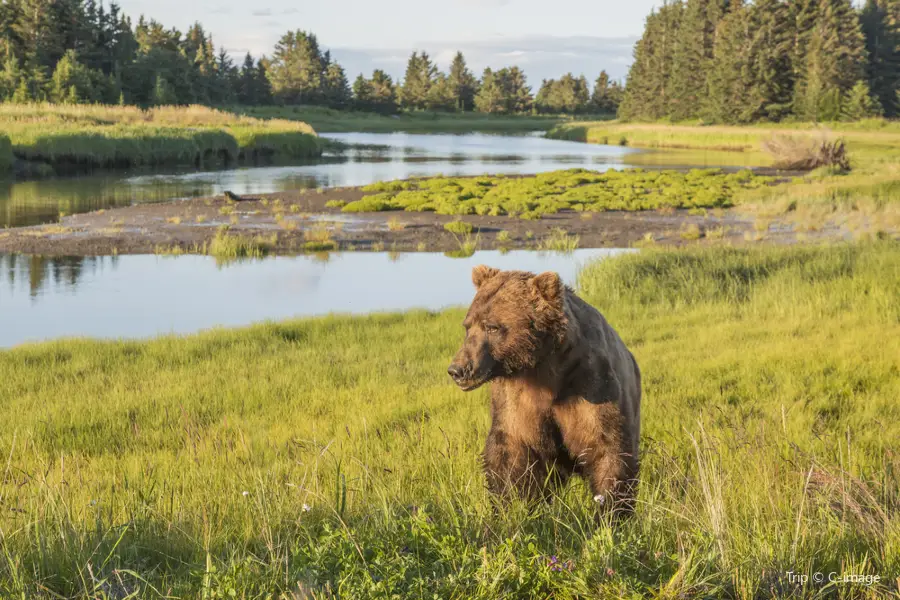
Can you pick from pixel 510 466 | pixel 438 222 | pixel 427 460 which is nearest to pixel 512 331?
pixel 510 466

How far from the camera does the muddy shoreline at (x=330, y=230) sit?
22703 millimetres

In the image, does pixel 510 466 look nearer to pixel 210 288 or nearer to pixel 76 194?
pixel 210 288

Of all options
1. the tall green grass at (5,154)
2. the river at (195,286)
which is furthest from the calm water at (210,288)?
the tall green grass at (5,154)

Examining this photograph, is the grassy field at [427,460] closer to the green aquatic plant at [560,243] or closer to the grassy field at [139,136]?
the green aquatic plant at [560,243]

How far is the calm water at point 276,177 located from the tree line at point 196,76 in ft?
65.0

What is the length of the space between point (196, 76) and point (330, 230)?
228 feet

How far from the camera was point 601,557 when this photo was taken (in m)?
3.27

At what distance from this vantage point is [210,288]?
17.9 metres

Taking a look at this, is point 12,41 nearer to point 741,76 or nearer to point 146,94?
point 146,94

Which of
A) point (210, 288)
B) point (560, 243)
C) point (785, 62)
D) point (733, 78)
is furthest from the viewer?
point (785, 62)

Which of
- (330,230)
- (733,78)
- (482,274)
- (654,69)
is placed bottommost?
(330,230)

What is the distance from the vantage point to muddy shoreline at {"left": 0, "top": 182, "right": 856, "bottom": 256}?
894 inches

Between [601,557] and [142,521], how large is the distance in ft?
6.92

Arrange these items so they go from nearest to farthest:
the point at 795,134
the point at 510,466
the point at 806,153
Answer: the point at 510,466 < the point at 806,153 < the point at 795,134
